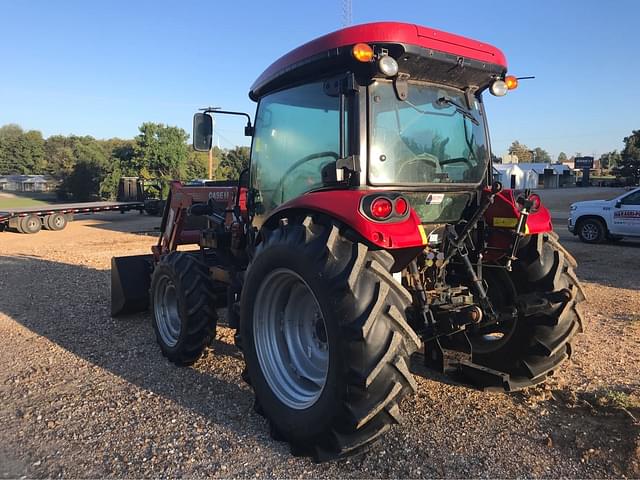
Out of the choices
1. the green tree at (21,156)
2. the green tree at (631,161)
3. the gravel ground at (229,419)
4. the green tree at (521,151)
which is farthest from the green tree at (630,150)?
the green tree at (21,156)

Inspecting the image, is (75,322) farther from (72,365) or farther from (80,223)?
(80,223)

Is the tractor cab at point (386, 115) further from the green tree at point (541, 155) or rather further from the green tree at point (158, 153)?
the green tree at point (541, 155)

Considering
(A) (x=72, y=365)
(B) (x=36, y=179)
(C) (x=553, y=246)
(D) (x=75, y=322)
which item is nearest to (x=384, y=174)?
(C) (x=553, y=246)

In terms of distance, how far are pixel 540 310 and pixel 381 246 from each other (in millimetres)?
1561

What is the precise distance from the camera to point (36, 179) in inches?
2640

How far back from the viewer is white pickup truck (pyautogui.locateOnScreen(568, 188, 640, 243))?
13.3 metres

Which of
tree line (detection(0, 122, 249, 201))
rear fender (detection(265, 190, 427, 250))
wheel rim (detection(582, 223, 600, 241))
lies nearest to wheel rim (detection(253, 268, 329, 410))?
rear fender (detection(265, 190, 427, 250))

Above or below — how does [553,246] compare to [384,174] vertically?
below

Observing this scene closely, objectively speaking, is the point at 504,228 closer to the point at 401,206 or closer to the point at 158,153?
the point at 401,206

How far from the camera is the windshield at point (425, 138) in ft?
10.8

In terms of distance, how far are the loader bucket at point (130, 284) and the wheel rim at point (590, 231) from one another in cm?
1264

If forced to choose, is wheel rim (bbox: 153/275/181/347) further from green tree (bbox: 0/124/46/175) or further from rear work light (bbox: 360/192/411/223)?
green tree (bbox: 0/124/46/175)

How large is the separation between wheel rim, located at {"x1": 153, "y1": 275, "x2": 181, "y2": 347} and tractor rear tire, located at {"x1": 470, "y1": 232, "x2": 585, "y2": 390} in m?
3.12

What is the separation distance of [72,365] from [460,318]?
384cm
